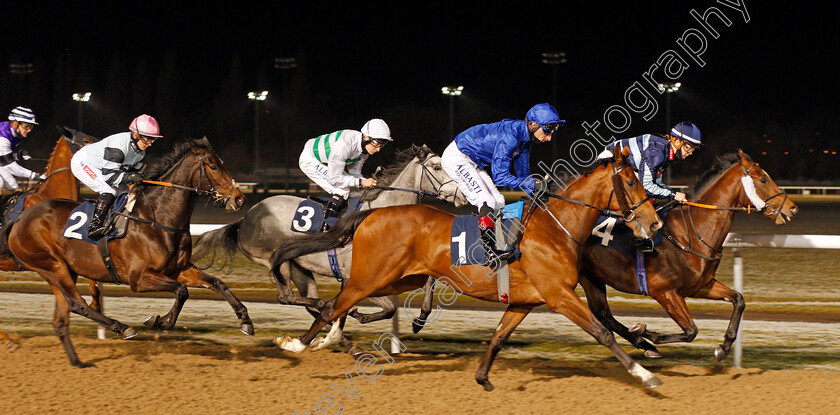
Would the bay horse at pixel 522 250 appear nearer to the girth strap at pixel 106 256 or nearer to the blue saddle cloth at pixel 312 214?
the blue saddle cloth at pixel 312 214

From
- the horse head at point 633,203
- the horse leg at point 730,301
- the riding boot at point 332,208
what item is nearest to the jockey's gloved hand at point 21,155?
the riding boot at point 332,208

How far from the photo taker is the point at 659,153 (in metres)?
5.51

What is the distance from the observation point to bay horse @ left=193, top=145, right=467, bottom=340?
6.09 meters

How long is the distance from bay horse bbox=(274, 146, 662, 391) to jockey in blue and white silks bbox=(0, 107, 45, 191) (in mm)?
3949

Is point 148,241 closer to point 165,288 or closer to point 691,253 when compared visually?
point 165,288

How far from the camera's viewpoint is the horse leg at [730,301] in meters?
5.04

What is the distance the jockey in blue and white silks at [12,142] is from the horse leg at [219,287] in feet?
8.30

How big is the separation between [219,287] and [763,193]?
373 centimetres

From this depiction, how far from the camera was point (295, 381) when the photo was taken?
4.78 m

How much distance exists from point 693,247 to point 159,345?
376 centimetres

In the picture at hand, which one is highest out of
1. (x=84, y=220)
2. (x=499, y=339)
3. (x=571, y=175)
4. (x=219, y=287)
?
(x=571, y=175)

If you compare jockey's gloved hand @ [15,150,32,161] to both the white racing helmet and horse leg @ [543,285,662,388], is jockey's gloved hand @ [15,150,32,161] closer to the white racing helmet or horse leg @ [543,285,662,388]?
the white racing helmet

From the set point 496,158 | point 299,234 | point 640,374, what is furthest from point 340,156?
point 640,374

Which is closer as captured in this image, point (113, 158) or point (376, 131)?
point (113, 158)
